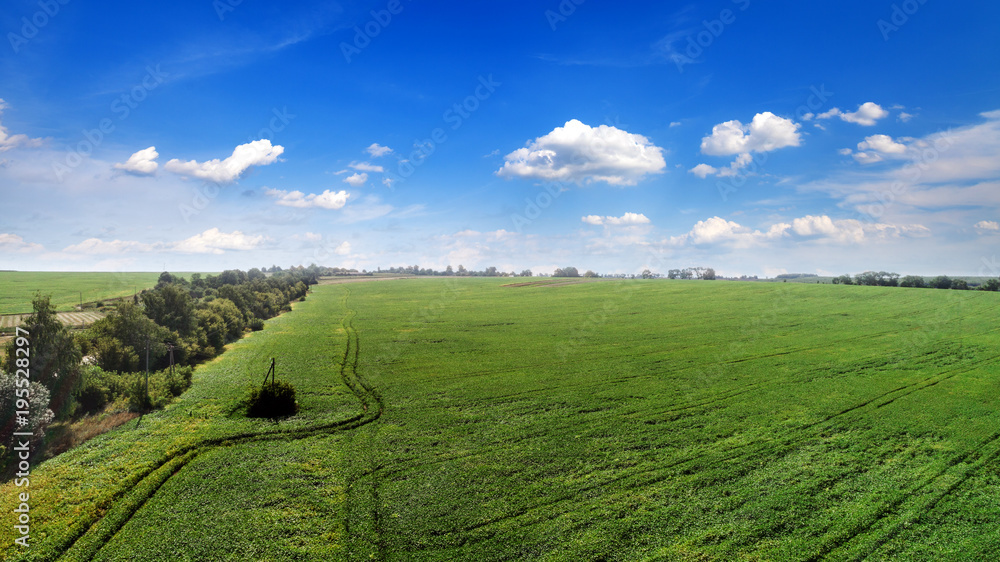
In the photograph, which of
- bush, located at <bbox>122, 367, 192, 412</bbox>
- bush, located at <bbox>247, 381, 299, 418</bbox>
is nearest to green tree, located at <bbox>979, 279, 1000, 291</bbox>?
bush, located at <bbox>247, 381, 299, 418</bbox>

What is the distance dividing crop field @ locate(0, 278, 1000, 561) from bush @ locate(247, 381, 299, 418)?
4.71 feet

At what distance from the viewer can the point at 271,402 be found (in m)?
25.8

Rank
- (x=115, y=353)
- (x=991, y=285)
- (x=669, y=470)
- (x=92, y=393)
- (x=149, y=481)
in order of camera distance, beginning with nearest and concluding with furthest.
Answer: (x=149, y=481)
(x=669, y=470)
(x=92, y=393)
(x=115, y=353)
(x=991, y=285)

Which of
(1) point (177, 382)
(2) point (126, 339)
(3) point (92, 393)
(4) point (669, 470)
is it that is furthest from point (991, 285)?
(2) point (126, 339)

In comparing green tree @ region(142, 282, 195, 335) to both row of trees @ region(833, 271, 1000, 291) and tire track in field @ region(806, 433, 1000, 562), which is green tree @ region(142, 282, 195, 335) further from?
row of trees @ region(833, 271, 1000, 291)

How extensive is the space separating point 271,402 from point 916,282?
13891 cm

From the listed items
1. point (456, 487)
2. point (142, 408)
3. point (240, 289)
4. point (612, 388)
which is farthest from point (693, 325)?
point (240, 289)

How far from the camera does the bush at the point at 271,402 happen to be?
25688 millimetres

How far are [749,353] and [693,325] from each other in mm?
16814

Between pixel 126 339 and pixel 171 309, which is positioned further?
pixel 171 309

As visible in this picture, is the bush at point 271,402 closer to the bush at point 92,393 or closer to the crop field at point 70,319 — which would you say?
the bush at point 92,393

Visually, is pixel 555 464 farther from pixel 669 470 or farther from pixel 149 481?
pixel 149 481

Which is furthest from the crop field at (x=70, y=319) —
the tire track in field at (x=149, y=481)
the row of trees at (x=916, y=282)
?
the row of trees at (x=916, y=282)

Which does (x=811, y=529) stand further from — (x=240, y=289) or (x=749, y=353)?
(x=240, y=289)
